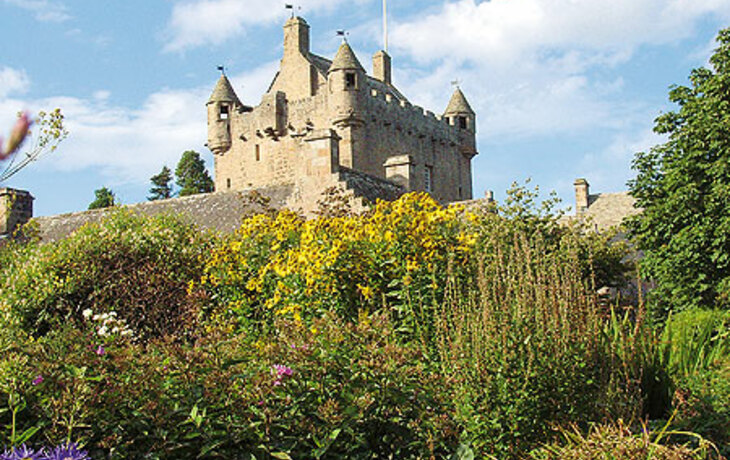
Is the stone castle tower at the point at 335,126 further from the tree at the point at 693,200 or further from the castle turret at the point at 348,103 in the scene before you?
the tree at the point at 693,200

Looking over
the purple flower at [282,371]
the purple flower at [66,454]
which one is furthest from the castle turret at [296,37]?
the purple flower at [66,454]

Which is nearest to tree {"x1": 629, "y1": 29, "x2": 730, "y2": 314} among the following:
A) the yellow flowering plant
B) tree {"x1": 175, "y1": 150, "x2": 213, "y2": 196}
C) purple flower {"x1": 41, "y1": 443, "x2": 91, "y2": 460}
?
the yellow flowering plant

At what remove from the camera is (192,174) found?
55.8 m

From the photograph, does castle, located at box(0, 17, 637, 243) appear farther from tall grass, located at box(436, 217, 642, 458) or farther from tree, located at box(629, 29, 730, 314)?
tall grass, located at box(436, 217, 642, 458)

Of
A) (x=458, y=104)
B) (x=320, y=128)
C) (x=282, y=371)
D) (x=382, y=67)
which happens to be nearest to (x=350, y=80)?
(x=320, y=128)

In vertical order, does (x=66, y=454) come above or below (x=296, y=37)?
below

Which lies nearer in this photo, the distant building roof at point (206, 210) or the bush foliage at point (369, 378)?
the bush foliage at point (369, 378)

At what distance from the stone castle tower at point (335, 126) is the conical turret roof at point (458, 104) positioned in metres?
0.05

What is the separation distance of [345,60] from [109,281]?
22.9 metres

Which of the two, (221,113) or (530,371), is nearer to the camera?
(530,371)

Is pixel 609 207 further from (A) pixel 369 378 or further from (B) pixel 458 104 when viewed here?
(A) pixel 369 378

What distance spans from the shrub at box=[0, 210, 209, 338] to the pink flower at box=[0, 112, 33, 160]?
844 centimetres

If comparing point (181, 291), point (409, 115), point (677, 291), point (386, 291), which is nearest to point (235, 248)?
point (181, 291)

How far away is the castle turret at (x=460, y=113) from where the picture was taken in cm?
4091
